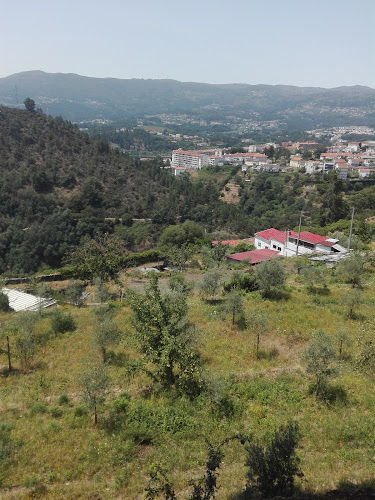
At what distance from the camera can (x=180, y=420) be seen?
1062 cm

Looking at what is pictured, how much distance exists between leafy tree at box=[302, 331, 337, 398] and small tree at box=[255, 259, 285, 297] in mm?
7859

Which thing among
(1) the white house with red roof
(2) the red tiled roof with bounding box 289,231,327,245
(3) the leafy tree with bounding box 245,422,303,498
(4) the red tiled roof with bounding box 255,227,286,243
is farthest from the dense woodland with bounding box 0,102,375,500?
(4) the red tiled roof with bounding box 255,227,286,243

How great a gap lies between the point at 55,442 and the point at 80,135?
255 ft

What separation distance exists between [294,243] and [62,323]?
27500mm

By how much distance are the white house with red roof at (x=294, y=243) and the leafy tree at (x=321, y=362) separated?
24.4m

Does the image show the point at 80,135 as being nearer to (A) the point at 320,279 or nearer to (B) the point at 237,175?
(B) the point at 237,175

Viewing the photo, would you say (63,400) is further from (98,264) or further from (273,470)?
(98,264)

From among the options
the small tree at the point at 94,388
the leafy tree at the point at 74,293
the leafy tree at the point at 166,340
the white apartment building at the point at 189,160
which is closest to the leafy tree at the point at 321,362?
the leafy tree at the point at 166,340

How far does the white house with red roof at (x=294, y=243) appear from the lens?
35.0m

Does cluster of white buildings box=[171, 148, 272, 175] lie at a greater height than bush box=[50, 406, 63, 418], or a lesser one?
lesser

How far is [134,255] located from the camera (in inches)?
1582

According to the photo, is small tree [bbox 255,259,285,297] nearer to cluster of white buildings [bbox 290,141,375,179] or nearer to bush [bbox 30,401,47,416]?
bush [bbox 30,401,47,416]

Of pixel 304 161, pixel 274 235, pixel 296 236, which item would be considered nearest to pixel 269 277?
pixel 296 236

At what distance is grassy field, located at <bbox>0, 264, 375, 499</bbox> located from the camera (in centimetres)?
860
